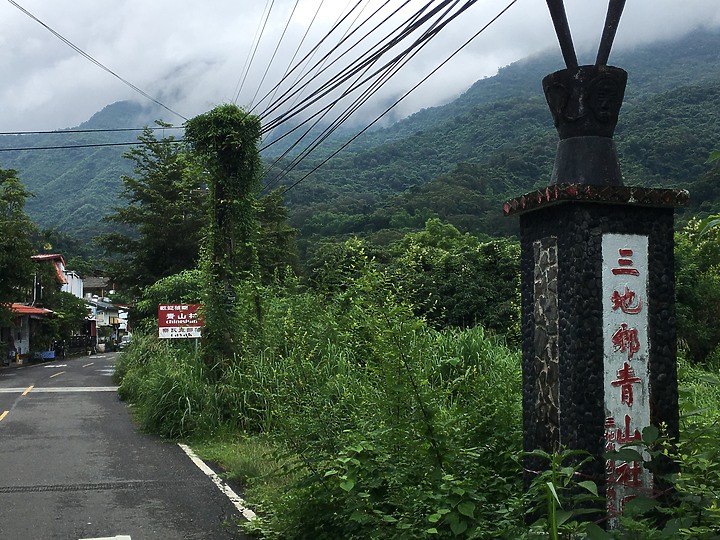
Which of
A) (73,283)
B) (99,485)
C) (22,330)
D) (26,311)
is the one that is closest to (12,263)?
(26,311)

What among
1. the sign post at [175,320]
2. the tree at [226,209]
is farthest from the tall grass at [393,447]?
the sign post at [175,320]

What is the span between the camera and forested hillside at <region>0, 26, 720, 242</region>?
39500mm

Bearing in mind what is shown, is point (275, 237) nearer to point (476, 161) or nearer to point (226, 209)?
point (226, 209)

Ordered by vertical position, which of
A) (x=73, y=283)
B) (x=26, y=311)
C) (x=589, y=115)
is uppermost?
(x=73, y=283)

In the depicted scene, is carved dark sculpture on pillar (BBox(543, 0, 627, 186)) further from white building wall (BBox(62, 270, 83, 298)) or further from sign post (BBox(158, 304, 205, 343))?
white building wall (BBox(62, 270, 83, 298))

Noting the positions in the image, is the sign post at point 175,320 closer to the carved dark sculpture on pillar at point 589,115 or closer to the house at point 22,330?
the carved dark sculpture on pillar at point 589,115

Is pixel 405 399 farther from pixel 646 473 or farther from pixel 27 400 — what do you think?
pixel 27 400

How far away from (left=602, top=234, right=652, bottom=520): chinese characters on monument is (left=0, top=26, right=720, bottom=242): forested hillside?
81.3 ft

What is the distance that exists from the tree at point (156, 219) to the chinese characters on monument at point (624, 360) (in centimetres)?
2521

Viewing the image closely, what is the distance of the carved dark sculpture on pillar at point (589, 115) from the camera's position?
Result: 14.6ft

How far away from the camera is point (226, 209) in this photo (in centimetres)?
1485

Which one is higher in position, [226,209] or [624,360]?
[226,209]

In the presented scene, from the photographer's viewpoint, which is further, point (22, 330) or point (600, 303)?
point (22, 330)

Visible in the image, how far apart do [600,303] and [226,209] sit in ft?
37.7
